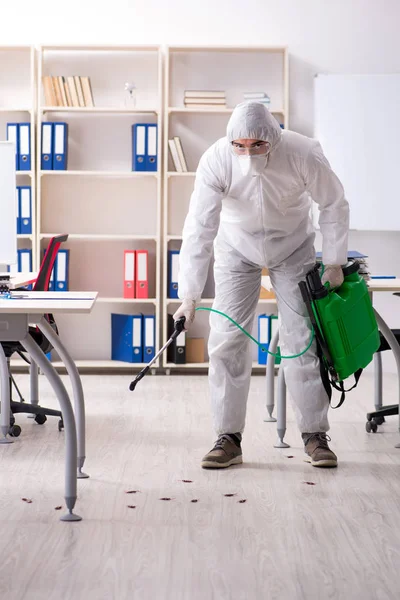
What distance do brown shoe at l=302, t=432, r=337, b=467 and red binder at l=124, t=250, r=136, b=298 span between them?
7.73 ft

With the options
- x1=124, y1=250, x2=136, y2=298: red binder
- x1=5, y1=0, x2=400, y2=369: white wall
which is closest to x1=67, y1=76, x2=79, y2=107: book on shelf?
x1=5, y1=0, x2=400, y2=369: white wall

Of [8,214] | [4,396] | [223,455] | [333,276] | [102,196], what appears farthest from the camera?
[102,196]

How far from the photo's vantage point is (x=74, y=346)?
5.61m

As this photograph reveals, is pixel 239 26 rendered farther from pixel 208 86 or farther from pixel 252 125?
pixel 252 125

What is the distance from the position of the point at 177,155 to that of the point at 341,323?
267 centimetres

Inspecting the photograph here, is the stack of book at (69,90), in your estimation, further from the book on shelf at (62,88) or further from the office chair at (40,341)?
the office chair at (40,341)

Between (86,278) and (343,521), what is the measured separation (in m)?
3.42

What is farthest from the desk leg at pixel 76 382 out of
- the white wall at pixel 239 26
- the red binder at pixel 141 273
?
the white wall at pixel 239 26

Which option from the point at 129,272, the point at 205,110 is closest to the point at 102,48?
the point at 205,110

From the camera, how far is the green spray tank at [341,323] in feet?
9.66

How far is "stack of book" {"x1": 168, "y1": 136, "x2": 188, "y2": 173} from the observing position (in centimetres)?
531

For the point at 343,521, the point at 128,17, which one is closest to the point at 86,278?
the point at 128,17

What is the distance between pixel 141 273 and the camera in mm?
5336

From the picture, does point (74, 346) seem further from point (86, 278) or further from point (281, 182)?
point (281, 182)
